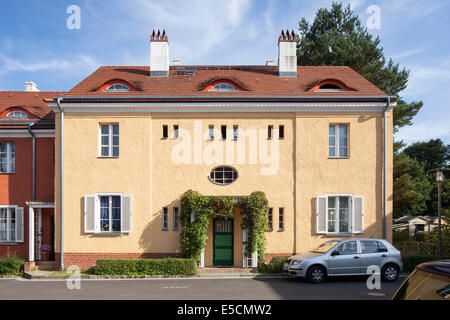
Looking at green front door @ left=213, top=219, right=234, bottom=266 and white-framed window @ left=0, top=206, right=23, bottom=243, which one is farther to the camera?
white-framed window @ left=0, top=206, right=23, bottom=243

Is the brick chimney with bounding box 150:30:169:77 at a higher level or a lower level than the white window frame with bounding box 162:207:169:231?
higher

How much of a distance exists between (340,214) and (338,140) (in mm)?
3467

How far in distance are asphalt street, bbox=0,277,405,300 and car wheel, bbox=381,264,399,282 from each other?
0.30 metres

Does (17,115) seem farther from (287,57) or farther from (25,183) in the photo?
(287,57)

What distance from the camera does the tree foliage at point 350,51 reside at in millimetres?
29531

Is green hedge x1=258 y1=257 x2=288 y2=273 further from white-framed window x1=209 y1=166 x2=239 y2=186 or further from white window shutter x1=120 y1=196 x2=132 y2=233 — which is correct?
white window shutter x1=120 y1=196 x2=132 y2=233

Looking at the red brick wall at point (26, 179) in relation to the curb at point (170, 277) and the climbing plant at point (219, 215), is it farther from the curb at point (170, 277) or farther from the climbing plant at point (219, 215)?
the climbing plant at point (219, 215)

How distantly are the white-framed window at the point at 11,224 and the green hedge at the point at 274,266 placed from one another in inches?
471

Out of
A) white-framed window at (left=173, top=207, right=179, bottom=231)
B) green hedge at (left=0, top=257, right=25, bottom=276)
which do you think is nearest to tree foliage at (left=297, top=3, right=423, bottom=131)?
white-framed window at (left=173, top=207, right=179, bottom=231)

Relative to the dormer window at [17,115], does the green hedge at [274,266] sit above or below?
below

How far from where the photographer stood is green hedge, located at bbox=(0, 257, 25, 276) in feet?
51.1

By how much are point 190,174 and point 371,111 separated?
900 centimetres

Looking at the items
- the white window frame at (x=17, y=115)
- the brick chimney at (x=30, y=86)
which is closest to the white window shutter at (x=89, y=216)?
the white window frame at (x=17, y=115)
